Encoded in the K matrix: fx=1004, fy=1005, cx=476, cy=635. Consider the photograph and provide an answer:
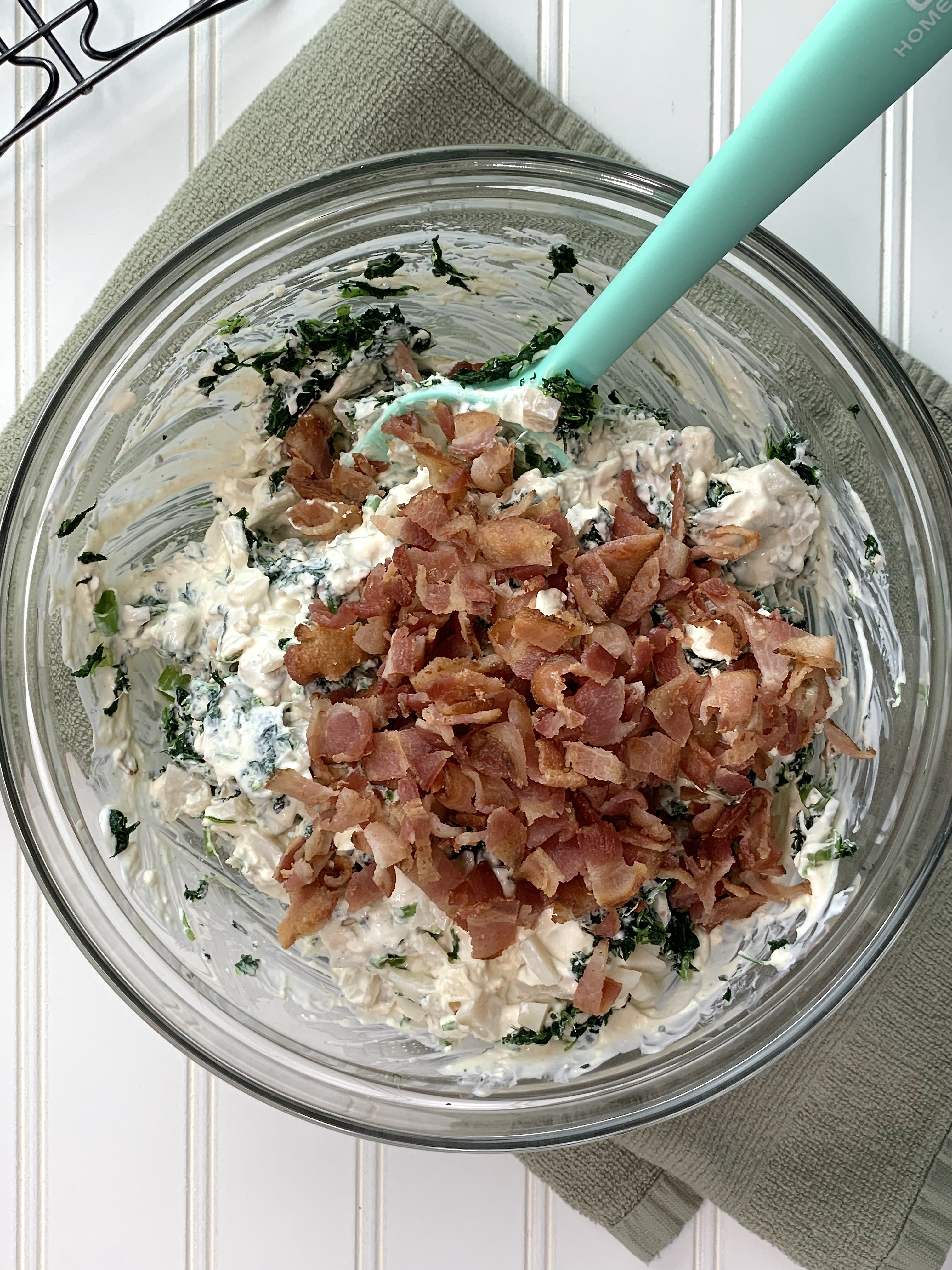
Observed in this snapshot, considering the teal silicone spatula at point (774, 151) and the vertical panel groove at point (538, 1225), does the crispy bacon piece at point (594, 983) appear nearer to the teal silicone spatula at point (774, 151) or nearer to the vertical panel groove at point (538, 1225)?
the vertical panel groove at point (538, 1225)

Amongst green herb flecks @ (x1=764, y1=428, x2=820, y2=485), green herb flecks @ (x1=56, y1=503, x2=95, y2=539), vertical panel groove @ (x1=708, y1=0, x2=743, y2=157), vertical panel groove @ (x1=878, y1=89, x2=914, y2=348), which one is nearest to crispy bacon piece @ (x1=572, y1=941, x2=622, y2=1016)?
green herb flecks @ (x1=764, y1=428, x2=820, y2=485)

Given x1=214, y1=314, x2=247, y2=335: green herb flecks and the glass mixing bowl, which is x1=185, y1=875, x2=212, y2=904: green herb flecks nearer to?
the glass mixing bowl

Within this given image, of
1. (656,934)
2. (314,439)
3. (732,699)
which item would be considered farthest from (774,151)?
(656,934)

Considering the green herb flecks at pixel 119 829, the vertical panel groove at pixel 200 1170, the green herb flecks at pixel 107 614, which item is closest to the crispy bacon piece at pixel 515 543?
the green herb flecks at pixel 107 614

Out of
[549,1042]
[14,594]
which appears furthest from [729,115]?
[549,1042]

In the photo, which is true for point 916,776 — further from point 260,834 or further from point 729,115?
point 729,115
